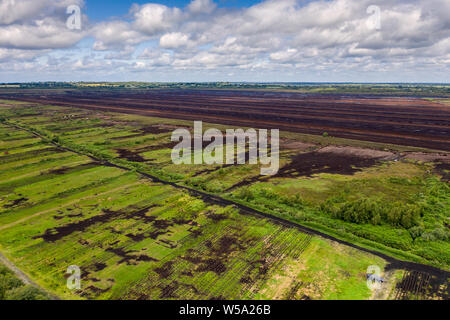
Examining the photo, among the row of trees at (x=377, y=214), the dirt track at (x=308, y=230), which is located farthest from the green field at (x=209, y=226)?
the dirt track at (x=308, y=230)

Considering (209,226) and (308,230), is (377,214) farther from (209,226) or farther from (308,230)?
(209,226)

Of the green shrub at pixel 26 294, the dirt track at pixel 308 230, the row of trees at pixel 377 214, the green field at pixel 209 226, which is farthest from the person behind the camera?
the row of trees at pixel 377 214

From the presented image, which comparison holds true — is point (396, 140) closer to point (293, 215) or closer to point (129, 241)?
point (293, 215)

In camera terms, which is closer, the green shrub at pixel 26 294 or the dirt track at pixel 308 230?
the green shrub at pixel 26 294

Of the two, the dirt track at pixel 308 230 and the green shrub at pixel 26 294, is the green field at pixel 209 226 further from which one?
the green shrub at pixel 26 294

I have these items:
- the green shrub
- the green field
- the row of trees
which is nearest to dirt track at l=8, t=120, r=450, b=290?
the green field

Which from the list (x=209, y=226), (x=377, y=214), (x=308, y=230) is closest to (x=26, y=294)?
(x=209, y=226)

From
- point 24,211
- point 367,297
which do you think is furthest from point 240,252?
point 24,211

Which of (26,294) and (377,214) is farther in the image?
(377,214)
